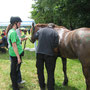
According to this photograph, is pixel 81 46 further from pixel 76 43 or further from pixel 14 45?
pixel 14 45

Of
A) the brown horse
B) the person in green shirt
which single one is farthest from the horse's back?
the person in green shirt

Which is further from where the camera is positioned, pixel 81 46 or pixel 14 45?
pixel 14 45

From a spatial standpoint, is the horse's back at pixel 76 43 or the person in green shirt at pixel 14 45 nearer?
the horse's back at pixel 76 43

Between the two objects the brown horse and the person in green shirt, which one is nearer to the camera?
the brown horse

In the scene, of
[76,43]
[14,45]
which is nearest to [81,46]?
[76,43]

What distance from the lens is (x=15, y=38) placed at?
8.39ft

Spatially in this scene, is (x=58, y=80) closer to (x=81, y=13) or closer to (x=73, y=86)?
(x=73, y=86)

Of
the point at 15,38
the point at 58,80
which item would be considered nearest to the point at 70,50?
the point at 15,38

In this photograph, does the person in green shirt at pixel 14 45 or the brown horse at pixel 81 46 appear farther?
the person in green shirt at pixel 14 45

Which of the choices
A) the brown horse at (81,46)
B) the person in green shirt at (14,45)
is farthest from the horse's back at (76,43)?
the person in green shirt at (14,45)

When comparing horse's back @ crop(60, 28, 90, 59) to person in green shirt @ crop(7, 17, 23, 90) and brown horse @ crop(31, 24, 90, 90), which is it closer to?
brown horse @ crop(31, 24, 90, 90)

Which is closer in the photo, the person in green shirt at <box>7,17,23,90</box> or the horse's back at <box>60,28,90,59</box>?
the horse's back at <box>60,28,90,59</box>

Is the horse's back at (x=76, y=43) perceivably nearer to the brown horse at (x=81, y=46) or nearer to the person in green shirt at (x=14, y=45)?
the brown horse at (x=81, y=46)

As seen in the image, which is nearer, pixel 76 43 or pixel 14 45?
pixel 76 43
